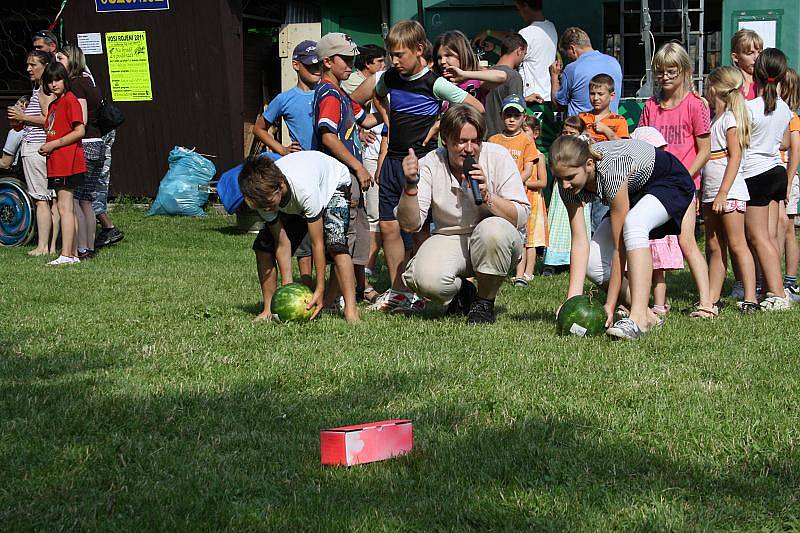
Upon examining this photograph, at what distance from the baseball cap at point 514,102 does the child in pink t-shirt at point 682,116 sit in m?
1.59

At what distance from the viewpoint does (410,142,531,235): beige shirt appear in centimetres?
718

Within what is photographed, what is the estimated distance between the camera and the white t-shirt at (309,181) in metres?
6.89

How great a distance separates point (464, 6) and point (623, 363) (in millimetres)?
9781

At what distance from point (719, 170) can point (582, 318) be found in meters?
2.17

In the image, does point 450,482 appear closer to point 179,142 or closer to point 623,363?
point 623,363

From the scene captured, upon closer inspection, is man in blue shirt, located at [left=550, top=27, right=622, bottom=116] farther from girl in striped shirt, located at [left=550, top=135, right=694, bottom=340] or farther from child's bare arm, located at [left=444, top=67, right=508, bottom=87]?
girl in striped shirt, located at [left=550, top=135, right=694, bottom=340]

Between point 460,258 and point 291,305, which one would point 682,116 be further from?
point 291,305

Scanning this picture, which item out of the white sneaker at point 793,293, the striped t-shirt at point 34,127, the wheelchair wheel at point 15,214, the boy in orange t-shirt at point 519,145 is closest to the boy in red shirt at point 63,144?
the striped t-shirt at point 34,127

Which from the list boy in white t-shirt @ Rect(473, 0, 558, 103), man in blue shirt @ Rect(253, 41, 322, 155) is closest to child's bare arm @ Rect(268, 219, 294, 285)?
man in blue shirt @ Rect(253, 41, 322, 155)

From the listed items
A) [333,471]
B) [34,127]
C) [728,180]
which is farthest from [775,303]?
[34,127]

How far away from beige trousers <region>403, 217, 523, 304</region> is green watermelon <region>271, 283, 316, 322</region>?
78 centimetres

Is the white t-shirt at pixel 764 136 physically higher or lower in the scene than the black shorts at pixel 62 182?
higher

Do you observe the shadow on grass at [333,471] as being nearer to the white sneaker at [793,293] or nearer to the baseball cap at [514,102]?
the white sneaker at [793,293]

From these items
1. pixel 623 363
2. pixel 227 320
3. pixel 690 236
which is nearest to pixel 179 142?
pixel 227 320
